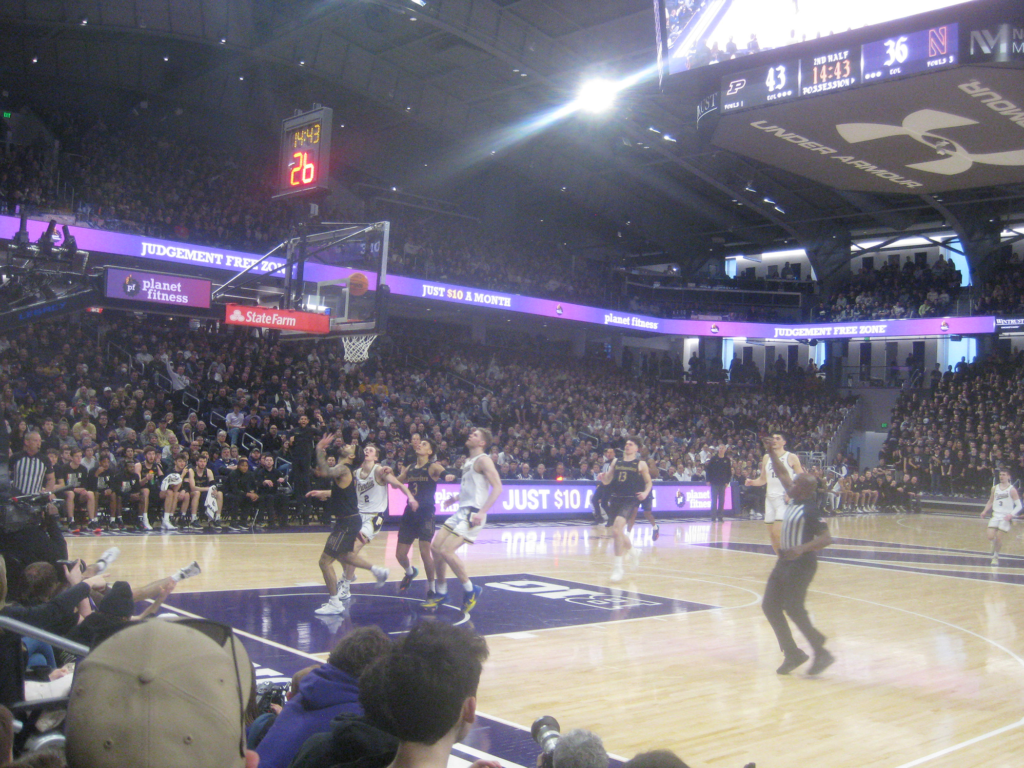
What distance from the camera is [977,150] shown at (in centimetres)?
1695

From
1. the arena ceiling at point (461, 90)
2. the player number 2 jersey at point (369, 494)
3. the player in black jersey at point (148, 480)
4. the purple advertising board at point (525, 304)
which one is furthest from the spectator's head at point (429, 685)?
the player in black jersey at point (148, 480)

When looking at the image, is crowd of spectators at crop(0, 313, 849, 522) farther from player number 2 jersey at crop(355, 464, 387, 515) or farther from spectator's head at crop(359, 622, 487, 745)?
spectator's head at crop(359, 622, 487, 745)

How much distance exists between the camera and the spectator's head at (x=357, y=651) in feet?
10.6

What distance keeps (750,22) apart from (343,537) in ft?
28.7

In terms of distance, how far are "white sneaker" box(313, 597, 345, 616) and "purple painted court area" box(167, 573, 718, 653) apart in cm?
7

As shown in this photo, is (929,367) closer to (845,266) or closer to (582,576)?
(845,266)

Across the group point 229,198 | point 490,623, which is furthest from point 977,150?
point 229,198

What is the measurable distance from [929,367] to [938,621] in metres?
34.3

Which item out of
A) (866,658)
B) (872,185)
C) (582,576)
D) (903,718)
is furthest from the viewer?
(872,185)

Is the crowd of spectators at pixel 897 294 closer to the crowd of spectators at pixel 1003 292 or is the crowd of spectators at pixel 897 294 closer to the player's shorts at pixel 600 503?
the crowd of spectators at pixel 1003 292

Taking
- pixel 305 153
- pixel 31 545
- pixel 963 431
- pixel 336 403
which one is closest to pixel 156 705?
pixel 31 545

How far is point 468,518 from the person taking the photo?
29.7 feet

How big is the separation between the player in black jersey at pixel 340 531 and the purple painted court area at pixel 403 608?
209 mm

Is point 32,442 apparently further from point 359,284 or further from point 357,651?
point 357,651
